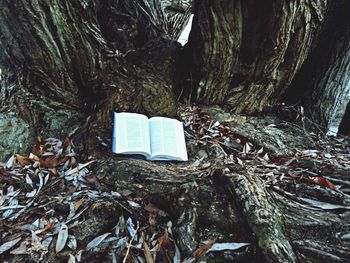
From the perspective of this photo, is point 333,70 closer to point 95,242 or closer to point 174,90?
point 174,90

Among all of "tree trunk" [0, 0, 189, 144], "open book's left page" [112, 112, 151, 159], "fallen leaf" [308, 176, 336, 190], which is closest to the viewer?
"fallen leaf" [308, 176, 336, 190]

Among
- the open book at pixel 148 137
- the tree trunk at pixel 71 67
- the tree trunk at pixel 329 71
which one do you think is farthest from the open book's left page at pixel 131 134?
the tree trunk at pixel 329 71

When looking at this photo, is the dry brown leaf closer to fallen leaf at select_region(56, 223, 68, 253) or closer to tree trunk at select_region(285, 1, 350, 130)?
fallen leaf at select_region(56, 223, 68, 253)

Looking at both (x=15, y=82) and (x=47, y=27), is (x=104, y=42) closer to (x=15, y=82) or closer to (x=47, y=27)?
(x=47, y=27)

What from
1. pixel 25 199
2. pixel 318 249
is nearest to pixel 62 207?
pixel 25 199

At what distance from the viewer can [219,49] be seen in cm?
228

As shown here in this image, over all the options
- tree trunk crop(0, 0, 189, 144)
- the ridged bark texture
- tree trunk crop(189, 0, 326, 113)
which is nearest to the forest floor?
tree trunk crop(0, 0, 189, 144)

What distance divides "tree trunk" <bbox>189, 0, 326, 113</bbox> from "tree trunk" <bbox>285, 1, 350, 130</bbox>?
0.92 ft

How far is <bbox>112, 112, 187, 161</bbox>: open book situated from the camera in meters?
1.81

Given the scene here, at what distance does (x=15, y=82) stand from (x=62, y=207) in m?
1.09

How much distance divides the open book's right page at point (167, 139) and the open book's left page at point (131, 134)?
0.04 meters

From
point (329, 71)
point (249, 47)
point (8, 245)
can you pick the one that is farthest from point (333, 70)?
point (8, 245)

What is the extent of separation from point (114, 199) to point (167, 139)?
0.59 metres

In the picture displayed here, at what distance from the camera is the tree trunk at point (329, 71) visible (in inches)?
97.9
